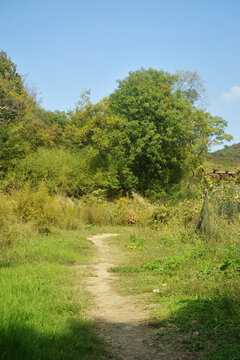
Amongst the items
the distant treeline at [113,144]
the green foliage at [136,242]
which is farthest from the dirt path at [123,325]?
the distant treeline at [113,144]

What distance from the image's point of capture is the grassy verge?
3414 millimetres

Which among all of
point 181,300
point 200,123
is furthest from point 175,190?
point 181,300

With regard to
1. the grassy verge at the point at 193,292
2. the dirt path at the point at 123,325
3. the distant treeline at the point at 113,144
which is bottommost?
the dirt path at the point at 123,325

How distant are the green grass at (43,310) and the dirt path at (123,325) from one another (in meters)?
0.20

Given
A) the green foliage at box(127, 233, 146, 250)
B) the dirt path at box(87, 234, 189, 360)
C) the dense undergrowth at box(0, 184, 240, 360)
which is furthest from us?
the green foliage at box(127, 233, 146, 250)

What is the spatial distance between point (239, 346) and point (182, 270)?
3060mm

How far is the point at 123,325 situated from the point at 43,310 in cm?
106

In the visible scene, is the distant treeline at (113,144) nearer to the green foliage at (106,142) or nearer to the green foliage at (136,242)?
the green foliage at (106,142)

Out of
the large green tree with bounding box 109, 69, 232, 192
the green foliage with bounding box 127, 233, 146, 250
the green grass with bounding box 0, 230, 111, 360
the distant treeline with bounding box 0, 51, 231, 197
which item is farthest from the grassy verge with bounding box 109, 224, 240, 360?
the large green tree with bounding box 109, 69, 232, 192

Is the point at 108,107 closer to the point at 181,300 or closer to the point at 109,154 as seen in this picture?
the point at 109,154

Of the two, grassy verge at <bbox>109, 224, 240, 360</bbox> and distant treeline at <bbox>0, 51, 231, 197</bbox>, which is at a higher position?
distant treeline at <bbox>0, 51, 231, 197</bbox>

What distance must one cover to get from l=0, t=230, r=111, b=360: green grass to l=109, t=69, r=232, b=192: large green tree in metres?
16.3

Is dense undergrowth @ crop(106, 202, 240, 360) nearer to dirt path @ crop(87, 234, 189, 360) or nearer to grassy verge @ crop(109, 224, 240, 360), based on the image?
grassy verge @ crop(109, 224, 240, 360)

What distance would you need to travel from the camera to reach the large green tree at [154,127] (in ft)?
74.7
